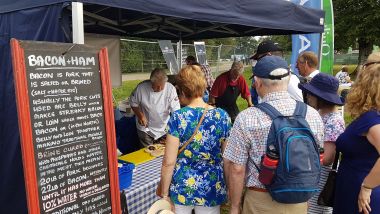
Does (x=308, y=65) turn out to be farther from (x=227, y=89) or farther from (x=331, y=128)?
(x=227, y=89)

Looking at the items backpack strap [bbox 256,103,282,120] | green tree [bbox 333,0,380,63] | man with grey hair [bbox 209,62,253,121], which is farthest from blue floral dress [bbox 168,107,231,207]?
green tree [bbox 333,0,380,63]

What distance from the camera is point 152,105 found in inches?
167

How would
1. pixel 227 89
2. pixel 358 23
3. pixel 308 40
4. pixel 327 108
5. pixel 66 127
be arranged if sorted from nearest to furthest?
pixel 66 127 → pixel 327 108 → pixel 227 89 → pixel 308 40 → pixel 358 23

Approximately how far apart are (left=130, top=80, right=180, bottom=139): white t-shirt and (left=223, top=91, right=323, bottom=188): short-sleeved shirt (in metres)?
2.43

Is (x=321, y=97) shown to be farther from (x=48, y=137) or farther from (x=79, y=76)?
(x=48, y=137)

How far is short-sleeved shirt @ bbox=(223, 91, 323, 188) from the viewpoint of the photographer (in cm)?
177

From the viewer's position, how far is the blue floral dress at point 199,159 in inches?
81.4

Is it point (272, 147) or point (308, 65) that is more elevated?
point (308, 65)

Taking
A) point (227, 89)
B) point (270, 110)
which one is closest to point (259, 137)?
point (270, 110)

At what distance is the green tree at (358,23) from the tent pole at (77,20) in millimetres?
28519

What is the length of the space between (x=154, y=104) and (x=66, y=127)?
2.19m

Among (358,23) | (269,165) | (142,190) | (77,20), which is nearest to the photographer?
(269,165)

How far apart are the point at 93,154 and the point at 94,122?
8.1 inches

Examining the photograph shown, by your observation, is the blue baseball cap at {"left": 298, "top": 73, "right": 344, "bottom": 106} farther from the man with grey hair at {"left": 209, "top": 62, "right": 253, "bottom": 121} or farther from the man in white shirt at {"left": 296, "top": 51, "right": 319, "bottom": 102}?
the man with grey hair at {"left": 209, "top": 62, "right": 253, "bottom": 121}
